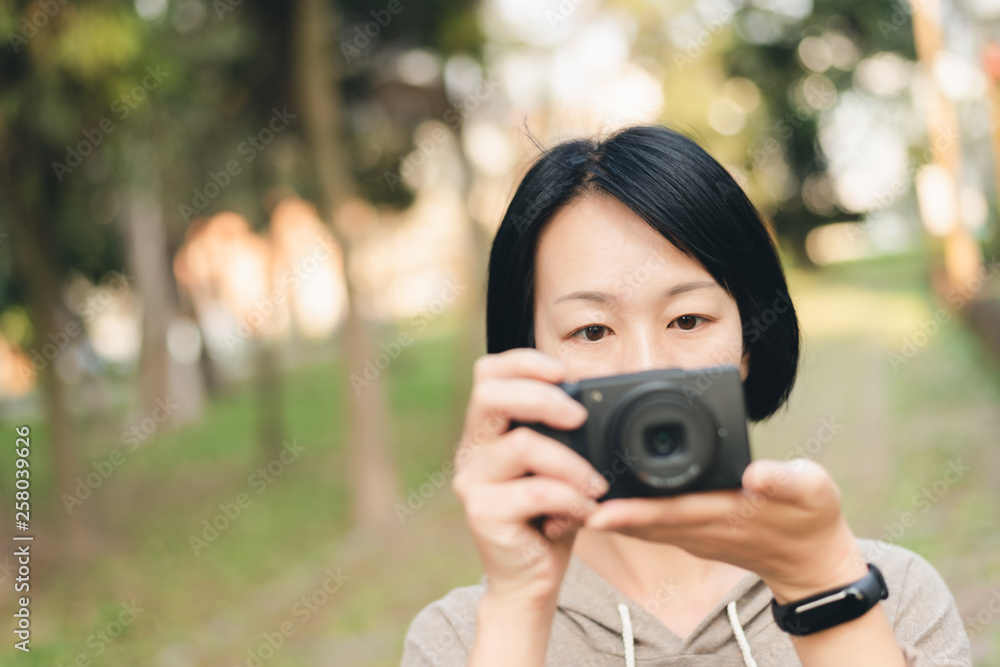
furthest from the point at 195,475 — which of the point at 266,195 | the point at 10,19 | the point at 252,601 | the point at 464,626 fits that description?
the point at 464,626

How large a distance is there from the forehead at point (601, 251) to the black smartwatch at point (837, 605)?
602 millimetres

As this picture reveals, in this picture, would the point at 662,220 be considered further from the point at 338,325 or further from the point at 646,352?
the point at 338,325

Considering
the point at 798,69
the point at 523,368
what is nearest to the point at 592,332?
the point at 523,368

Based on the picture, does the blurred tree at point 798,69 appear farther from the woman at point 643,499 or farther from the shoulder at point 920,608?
the shoulder at point 920,608

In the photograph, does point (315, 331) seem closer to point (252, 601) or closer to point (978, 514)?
point (252, 601)

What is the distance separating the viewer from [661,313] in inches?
64.0

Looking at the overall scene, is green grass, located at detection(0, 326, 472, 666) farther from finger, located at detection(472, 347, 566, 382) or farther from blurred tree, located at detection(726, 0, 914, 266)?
blurred tree, located at detection(726, 0, 914, 266)

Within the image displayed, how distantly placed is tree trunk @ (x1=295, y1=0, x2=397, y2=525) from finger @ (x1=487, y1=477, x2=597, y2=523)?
740 cm

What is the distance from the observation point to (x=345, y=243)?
335 inches

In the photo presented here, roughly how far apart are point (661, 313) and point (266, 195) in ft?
40.4

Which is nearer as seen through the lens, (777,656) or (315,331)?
(777,656)

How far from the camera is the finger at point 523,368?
1.31 m

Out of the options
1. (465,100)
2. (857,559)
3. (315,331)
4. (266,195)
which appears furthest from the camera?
(315,331)

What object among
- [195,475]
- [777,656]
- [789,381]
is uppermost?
A: [195,475]
